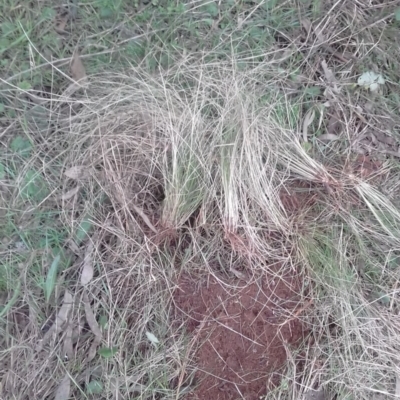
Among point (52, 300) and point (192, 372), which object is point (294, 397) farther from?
point (52, 300)

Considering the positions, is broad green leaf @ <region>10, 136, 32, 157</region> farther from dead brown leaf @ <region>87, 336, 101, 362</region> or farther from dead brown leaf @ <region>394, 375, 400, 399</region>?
dead brown leaf @ <region>394, 375, 400, 399</region>

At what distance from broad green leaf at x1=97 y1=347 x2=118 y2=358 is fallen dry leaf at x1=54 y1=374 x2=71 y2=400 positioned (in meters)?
0.14

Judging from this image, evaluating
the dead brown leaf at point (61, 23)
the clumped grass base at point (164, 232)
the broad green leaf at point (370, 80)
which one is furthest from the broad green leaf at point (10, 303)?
the broad green leaf at point (370, 80)

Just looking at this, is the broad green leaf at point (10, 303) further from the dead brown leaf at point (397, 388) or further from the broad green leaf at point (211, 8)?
the dead brown leaf at point (397, 388)

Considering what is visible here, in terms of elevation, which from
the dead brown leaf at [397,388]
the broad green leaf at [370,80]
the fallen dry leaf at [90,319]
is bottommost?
the dead brown leaf at [397,388]

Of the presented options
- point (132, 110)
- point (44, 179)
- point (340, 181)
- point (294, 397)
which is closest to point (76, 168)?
point (44, 179)

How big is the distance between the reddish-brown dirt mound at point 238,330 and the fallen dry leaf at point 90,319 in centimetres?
27

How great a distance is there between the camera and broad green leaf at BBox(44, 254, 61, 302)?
5.69ft

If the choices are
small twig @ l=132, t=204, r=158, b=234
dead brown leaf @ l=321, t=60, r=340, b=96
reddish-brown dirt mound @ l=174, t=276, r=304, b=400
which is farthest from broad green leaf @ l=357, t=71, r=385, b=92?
small twig @ l=132, t=204, r=158, b=234

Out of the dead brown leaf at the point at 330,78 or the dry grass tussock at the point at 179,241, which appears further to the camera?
the dead brown leaf at the point at 330,78

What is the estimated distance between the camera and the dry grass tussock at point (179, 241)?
1.73m

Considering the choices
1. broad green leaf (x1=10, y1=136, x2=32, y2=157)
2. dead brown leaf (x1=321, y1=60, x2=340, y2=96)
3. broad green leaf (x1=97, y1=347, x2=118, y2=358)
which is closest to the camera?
broad green leaf (x1=97, y1=347, x2=118, y2=358)

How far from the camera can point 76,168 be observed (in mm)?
1786

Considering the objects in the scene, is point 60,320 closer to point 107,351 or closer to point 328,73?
point 107,351
